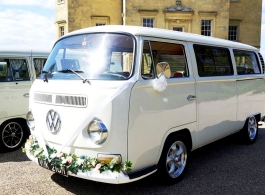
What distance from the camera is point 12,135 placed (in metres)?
6.55

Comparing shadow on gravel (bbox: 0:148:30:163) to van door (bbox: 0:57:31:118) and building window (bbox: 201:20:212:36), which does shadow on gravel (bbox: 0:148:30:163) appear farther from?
building window (bbox: 201:20:212:36)

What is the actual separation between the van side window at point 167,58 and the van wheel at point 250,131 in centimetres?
312

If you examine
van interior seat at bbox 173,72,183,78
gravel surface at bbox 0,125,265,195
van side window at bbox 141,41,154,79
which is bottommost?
gravel surface at bbox 0,125,265,195

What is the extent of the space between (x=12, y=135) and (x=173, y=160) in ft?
13.0

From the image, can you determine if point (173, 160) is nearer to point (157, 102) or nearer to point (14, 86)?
point (157, 102)

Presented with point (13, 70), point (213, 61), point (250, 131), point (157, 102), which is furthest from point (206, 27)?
point (157, 102)

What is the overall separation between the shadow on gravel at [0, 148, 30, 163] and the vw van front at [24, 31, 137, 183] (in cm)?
173

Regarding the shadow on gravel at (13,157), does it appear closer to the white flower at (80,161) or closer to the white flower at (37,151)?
the white flower at (37,151)

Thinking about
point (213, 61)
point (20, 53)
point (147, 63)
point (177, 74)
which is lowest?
point (177, 74)

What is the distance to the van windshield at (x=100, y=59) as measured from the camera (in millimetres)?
3830

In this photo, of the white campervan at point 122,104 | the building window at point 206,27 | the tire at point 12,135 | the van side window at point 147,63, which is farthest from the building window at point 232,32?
the van side window at point 147,63

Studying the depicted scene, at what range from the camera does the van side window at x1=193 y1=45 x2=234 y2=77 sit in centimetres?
495

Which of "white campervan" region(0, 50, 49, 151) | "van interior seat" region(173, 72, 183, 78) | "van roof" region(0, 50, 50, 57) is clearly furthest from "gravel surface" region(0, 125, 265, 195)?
"van roof" region(0, 50, 50, 57)

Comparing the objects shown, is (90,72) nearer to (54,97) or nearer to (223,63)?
(54,97)
